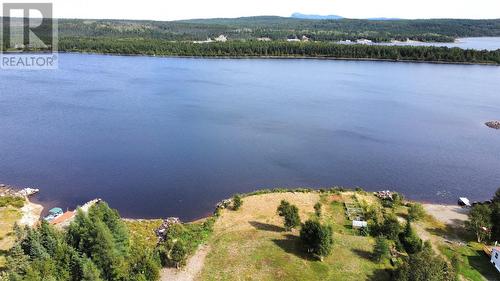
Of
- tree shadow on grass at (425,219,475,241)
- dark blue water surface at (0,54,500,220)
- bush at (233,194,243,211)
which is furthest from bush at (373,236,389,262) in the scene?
dark blue water surface at (0,54,500,220)

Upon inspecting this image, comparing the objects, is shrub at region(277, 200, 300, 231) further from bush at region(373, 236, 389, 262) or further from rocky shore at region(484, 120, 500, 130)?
rocky shore at region(484, 120, 500, 130)

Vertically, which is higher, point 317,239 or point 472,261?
point 317,239

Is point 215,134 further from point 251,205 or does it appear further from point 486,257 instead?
point 486,257

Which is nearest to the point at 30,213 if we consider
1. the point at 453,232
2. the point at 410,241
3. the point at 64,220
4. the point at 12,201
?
the point at 12,201

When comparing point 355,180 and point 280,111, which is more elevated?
point 280,111

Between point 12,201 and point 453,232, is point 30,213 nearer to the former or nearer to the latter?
point 12,201

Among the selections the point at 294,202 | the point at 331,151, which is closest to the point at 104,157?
the point at 294,202

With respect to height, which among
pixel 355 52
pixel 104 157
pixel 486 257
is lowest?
pixel 486 257
